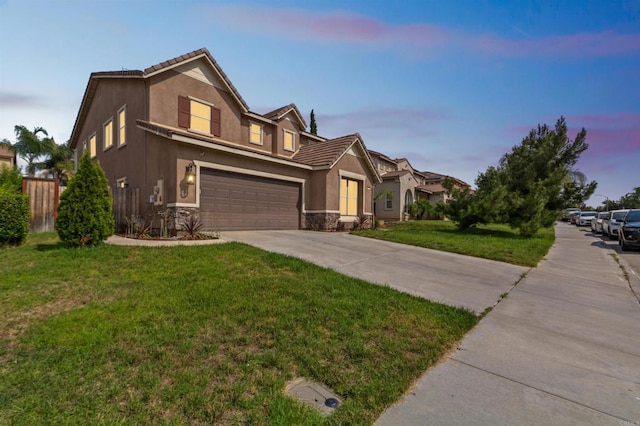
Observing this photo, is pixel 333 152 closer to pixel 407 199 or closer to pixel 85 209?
pixel 85 209

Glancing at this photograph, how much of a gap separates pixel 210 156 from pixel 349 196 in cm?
798

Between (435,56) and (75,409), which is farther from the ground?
(435,56)

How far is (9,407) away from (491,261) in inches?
408

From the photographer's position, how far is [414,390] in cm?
285

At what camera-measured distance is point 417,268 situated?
768 cm

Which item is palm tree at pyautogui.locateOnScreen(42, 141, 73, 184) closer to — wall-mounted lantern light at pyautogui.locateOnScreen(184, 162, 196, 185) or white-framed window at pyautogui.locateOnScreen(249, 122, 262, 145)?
white-framed window at pyautogui.locateOnScreen(249, 122, 262, 145)

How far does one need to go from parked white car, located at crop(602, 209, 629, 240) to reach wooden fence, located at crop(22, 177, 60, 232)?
27409mm

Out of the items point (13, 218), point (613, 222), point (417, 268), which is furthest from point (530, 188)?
point (13, 218)

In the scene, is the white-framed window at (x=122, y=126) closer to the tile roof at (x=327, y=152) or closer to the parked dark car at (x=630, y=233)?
the tile roof at (x=327, y=152)

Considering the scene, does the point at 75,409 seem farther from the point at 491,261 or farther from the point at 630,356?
the point at 491,261

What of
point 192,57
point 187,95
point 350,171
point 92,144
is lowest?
point 350,171

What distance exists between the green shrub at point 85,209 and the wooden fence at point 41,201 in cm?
615

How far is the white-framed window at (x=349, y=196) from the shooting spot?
52.9ft

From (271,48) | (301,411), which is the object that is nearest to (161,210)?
(271,48)
